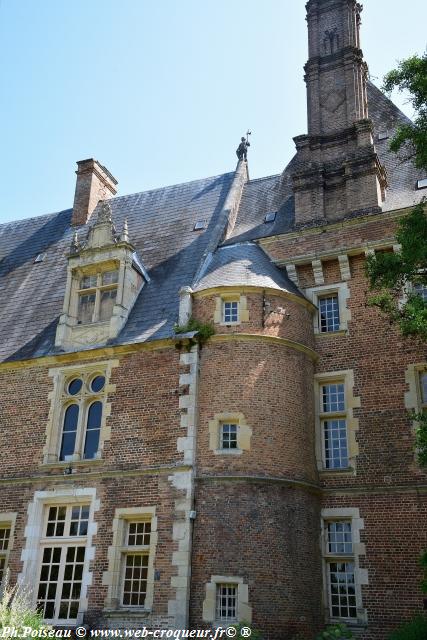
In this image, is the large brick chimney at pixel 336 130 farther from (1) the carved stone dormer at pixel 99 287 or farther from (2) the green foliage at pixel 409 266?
(2) the green foliage at pixel 409 266

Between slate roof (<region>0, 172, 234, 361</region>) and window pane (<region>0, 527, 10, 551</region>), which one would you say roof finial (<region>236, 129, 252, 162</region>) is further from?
window pane (<region>0, 527, 10, 551</region>)

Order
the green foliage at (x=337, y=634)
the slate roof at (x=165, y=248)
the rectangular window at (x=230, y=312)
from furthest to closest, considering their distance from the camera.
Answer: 1. the slate roof at (x=165, y=248)
2. the rectangular window at (x=230, y=312)
3. the green foliage at (x=337, y=634)

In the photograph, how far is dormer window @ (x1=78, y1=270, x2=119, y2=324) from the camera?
19016mm

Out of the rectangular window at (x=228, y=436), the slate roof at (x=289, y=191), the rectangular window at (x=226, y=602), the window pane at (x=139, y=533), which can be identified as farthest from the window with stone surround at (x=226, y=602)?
the slate roof at (x=289, y=191)

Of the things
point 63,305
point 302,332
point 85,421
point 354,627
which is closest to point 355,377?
point 302,332

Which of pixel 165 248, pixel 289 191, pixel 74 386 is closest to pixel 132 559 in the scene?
pixel 74 386

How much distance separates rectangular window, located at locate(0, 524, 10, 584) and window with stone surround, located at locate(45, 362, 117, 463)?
80.1 inches

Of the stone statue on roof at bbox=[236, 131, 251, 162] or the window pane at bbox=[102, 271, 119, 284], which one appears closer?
the window pane at bbox=[102, 271, 119, 284]

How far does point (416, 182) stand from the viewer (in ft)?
64.3

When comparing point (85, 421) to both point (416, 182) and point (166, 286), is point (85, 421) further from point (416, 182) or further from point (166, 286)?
point (416, 182)

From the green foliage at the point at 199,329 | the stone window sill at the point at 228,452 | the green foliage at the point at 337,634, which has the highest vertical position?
the green foliage at the point at 199,329

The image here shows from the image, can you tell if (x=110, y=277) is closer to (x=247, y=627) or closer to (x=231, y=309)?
(x=231, y=309)

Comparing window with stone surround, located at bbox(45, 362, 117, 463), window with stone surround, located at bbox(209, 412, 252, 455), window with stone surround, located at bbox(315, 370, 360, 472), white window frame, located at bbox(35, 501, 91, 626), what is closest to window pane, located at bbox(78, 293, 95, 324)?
window with stone surround, located at bbox(45, 362, 117, 463)

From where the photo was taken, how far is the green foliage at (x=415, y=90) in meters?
12.7
